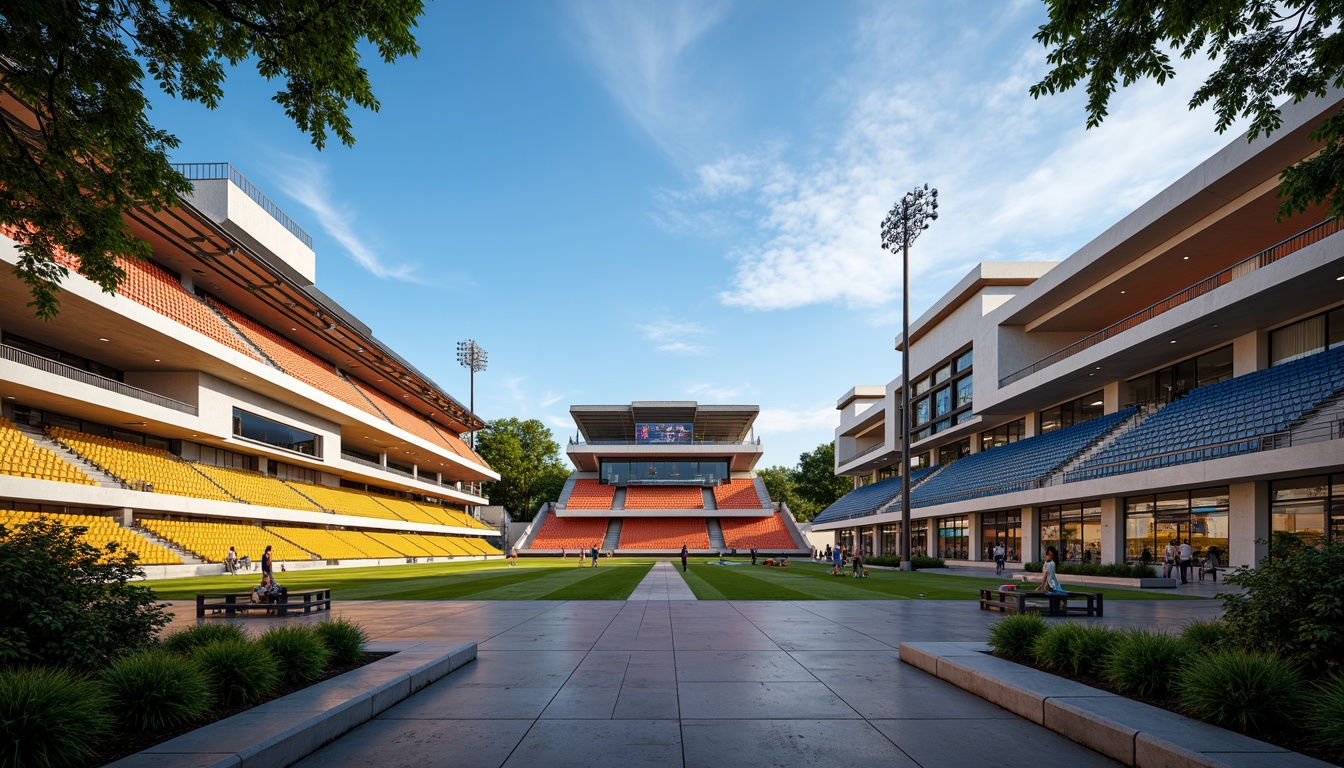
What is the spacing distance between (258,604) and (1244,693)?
59.4 ft

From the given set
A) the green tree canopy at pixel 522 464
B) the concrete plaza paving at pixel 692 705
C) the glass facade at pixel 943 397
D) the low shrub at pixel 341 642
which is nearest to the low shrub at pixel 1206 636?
the concrete plaza paving at pixel 692 705

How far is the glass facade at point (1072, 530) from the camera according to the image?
3425 cm

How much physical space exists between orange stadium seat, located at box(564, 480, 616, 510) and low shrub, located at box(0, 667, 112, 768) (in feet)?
224

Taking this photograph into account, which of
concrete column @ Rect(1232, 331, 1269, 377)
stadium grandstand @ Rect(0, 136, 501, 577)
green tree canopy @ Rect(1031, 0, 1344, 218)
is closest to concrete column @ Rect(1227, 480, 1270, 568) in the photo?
concrete column @ Rect(1232, 331, 1269, 377)

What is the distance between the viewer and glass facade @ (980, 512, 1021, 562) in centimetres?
4191

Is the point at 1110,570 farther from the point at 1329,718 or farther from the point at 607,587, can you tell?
the point at 1329,718

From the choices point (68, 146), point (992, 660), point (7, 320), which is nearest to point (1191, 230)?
point (992, 660)

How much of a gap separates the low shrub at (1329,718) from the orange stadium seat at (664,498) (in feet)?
222

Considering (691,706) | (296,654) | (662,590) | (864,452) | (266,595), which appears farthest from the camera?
(864,452)

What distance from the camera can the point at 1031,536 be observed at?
3941cm

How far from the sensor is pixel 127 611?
7.68 metres

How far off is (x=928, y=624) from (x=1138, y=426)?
23.3 meters

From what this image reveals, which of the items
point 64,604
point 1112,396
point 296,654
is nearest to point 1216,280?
point 1112,396

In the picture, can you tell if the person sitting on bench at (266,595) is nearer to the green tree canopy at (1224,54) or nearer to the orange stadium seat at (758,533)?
the green tree canopy at (1224,54)
